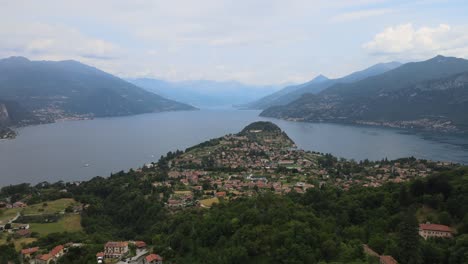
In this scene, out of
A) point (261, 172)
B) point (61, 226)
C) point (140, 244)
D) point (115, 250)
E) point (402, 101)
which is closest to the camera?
point (115, 250)

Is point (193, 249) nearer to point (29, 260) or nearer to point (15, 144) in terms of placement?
point (29, 260)

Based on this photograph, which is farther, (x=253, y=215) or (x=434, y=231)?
(x=253, y=215)

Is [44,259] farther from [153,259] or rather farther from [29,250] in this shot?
[153,259]

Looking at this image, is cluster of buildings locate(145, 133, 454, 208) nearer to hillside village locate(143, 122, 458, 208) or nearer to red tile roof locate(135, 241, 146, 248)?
hillside village locate(143, 122, 458, 208)

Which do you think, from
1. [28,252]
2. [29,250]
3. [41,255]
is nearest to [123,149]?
[29,250]

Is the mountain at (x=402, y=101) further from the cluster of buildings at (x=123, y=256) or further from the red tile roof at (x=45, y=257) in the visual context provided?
the red tile roof at (x=45, y=257)

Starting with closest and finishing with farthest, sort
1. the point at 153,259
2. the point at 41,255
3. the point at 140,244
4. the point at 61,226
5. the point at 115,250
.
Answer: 1. the point at 153,259
2. the point at 115,250
3. the point at 41,255
4. the point at 140,244
5. the point at 61,226

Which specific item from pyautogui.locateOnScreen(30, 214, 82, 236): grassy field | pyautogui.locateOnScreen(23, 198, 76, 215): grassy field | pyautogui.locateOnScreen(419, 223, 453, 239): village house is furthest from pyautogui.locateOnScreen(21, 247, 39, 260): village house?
pyautogui.locateOnScreen(419, 223, 453, 239): village house

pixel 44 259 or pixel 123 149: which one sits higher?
pixel 44 259
